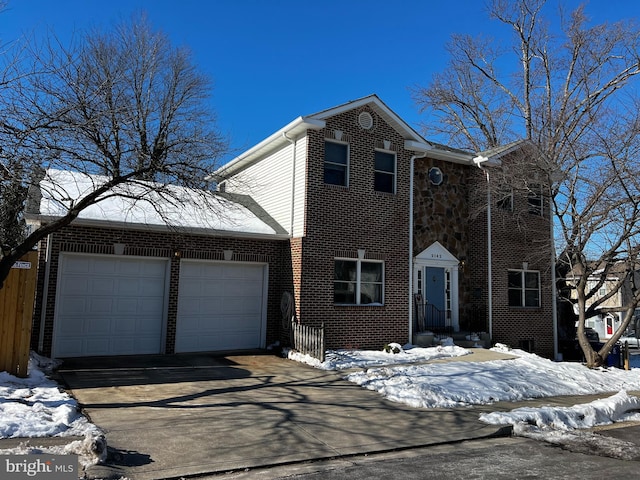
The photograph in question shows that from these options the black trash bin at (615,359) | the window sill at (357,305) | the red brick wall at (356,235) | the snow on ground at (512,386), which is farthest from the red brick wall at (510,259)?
the window sill at (357,305)

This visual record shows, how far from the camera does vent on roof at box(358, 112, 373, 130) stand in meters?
14.8

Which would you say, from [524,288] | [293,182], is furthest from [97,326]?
[524,288]

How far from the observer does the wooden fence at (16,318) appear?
28.4 ft

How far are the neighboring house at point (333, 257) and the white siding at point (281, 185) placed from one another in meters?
0.07

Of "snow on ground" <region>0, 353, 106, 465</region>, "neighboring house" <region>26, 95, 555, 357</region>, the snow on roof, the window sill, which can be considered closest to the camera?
"snow on ground" <region>0, 353, 106, 465</region>

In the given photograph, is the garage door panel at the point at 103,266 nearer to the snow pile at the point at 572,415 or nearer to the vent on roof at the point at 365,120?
the vent on roof at the point at 365,120

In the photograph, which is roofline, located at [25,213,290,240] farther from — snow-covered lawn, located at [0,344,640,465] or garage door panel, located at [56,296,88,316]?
snow-covered lawn, located at [0,344,640,465]

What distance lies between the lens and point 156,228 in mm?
12570

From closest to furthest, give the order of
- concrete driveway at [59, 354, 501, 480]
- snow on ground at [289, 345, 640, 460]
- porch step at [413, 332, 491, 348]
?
concrete driveway at [59, 354, 501, 480]
snow on ground at [289, 345, 640, 460]
porch step at [413, 332, 491, 348]

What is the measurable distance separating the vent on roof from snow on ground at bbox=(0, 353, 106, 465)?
1048cm

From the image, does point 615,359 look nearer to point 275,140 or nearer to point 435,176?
point 435,176

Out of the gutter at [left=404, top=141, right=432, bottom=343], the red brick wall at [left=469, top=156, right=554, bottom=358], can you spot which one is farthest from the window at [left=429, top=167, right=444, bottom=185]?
the red brick wall at [left=469, top=156, right=554, bottom=358]

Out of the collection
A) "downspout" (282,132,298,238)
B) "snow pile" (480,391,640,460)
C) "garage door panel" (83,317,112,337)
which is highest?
"downspout" (282,132,298,238)

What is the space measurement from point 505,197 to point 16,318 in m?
14.6
